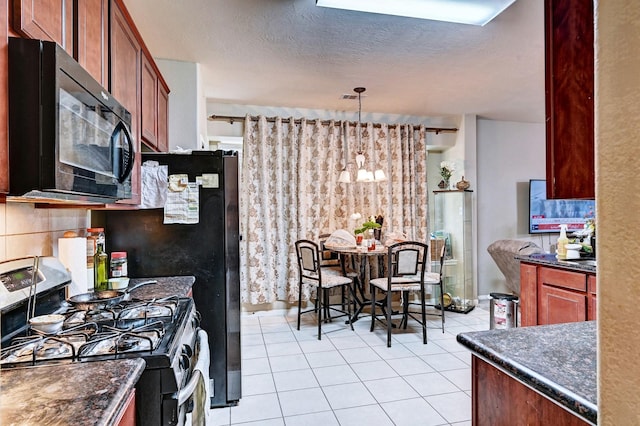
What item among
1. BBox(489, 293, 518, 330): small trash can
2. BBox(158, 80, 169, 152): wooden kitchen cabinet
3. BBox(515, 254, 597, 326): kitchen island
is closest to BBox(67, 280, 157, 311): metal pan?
BBox(158, 80, 169, 152): wooden kitchen cabinet

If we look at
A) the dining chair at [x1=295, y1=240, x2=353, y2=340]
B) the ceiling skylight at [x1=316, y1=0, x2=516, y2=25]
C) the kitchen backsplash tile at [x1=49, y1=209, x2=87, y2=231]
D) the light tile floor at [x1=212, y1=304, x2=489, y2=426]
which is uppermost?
the ceiling skylight at [x1=316, y1=0, x2=516, y2=25]

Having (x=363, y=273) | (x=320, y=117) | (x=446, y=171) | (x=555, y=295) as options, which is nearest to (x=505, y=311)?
(x=555, y=295)

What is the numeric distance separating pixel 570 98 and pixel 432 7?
66.2 inches

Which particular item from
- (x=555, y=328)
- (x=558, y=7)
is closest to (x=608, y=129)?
(x=558, y=7)

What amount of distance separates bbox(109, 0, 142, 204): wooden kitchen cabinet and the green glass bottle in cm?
34

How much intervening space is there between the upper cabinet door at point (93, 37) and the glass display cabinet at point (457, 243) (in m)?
4.27

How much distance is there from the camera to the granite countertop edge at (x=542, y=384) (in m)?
0.81

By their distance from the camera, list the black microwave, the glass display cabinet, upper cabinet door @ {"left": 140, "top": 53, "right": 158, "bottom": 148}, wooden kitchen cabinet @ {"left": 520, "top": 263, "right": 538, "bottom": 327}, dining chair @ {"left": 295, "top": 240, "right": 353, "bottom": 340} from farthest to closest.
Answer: the glass display cabinet < dining chair @ {"left": 295, "top": 240, "right": 353, "bottom": 340} < wooden kitchen cabinet @ {"left": 520, "top": 263, "right": 538, "bottom": 327} < upper cabinet door @ {"left": 140, "top": 53, "right": 158, "bottom": 148} < the black microwave

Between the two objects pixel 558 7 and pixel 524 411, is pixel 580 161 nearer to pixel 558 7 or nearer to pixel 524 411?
pixel 558 7

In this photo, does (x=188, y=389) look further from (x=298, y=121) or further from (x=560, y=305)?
(x=298, y=121)

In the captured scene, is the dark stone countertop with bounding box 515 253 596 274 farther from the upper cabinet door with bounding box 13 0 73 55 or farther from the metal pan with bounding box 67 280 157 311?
the upper cabinet door with bounding box 13 0 73 55

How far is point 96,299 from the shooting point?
1743mm

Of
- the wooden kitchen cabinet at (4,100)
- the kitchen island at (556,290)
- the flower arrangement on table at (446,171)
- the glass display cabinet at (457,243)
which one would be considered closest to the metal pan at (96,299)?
the wooden kitchen cabinet at (4,100)

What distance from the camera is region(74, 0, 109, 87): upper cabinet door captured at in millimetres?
1339
